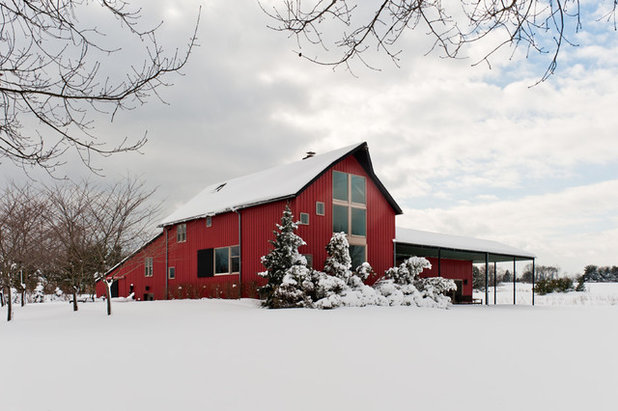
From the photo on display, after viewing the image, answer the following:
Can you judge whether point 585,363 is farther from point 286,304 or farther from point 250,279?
point 250,279

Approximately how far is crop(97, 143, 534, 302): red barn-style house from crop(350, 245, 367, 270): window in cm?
4

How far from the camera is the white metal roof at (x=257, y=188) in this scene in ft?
61.4

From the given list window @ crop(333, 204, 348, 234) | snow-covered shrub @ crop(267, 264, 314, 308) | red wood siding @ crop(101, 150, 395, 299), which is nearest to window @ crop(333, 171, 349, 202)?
red wood siding @ crop(101, 150, 395, 299)

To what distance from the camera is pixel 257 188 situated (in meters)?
21.2

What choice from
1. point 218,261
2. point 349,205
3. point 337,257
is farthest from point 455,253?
point 218,261

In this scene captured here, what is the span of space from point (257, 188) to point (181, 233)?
15.7ft

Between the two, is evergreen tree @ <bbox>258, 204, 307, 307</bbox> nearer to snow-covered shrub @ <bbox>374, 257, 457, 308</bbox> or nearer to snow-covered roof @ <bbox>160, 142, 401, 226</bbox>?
snow-covered roof @ <bbox>160, 142, 401, 226</bbox>

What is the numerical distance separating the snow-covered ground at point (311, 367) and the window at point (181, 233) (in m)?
12.2

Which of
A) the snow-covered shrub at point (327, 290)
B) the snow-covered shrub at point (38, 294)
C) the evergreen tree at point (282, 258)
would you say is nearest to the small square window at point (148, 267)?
the snow-covered shrub at point (38, 294)

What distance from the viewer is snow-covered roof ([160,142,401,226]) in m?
18.7

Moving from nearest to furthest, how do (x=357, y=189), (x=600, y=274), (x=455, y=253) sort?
(x=357, y=189) < (x=455, y=253) < (x=600, y=274)

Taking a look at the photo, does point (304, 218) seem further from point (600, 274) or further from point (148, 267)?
point (600, 274)

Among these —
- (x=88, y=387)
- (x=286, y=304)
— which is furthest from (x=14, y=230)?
(x=88, y=387)

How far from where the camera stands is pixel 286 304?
15.3m
